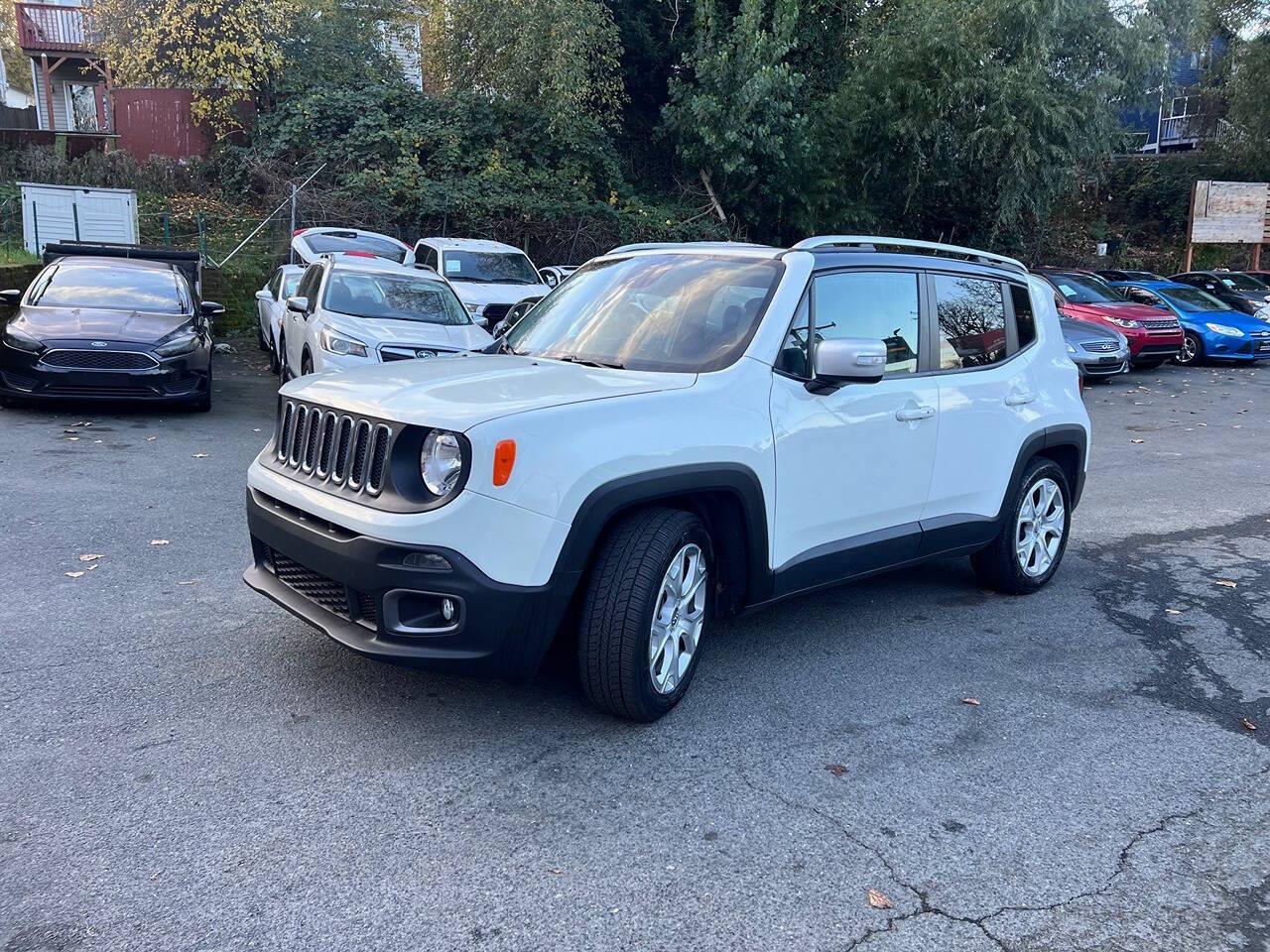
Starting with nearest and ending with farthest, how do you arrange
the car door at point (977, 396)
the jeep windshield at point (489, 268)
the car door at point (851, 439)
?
1. the car door at point (851, 439)
2. the car door at point (977, 396)
3. the jeep windshield at point (489, 268)

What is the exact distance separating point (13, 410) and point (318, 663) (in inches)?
292

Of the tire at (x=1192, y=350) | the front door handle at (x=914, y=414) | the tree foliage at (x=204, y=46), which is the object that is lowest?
the tire at (x=1192, y=350)

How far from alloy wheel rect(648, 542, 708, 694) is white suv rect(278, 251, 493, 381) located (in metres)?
5.71

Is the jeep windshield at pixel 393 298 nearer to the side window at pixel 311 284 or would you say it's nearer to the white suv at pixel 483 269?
the side window at pixel 311 284

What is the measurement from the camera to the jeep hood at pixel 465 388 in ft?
12.3

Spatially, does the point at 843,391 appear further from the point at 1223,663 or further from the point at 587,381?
the point at 1223,663

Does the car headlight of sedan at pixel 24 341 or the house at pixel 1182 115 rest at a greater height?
the house at pixel 1182 115

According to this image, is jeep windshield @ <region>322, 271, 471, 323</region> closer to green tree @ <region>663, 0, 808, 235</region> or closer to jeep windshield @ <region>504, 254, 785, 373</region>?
jeep windshield @ <region>504, 254, 785, 373</region>

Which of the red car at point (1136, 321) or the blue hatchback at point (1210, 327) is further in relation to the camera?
the blue hatchback at point (1210, 327)

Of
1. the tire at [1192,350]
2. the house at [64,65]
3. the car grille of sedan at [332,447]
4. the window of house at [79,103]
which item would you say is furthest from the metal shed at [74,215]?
the window of house at [79,103]

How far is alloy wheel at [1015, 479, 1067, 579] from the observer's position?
5.96 metres

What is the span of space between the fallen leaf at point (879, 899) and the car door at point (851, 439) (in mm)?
1588

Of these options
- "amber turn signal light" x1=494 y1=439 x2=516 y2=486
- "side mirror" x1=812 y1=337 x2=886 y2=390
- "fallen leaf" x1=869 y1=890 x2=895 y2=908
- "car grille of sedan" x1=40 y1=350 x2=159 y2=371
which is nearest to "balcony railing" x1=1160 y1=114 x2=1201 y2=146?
"car grille of sedan" x1=40 y1=350 x2=159 y2=371

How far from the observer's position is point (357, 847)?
3201 millimetres
